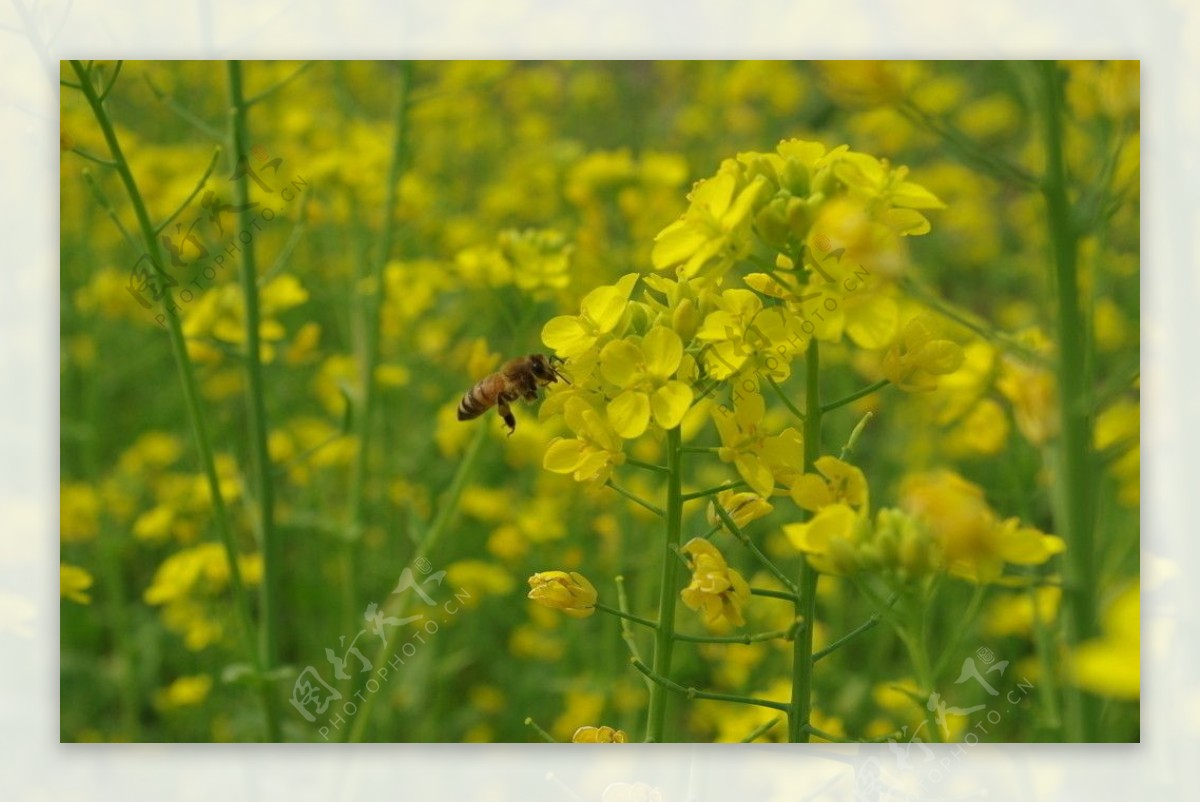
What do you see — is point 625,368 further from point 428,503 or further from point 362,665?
point 428,503

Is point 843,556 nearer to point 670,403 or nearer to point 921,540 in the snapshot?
point 921,540

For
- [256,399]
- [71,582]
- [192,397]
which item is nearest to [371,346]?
[256,399]

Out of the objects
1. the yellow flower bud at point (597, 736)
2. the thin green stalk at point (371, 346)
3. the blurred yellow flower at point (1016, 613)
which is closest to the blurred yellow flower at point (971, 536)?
the yellow flower bud at point (597, 736)

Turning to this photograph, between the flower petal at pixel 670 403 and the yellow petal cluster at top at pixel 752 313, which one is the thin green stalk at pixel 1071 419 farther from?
the flower petal at pixel 670 403

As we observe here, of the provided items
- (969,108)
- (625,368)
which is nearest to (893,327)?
(625,368)

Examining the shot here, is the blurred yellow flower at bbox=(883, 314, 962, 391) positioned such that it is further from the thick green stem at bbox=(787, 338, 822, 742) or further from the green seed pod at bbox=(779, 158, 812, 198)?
the green seed pod at bbox=(779, 158, 812, 198)

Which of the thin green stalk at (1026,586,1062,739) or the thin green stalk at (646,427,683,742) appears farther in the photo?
the thin green stalk at (1026,586,1062,739)

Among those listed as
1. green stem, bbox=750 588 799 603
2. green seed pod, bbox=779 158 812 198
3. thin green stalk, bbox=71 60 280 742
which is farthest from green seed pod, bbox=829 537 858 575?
thin green stalk, bbox=71 60 280 742

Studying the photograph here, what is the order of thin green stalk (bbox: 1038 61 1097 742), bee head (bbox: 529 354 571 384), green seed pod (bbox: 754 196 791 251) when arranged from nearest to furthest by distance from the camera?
1. green seed pod (bbox: 754 196 791 251)
2. thin green stalk (bbox: 1038 61 1097 742)
3. bee head (bbox: 529 354 571 384)
